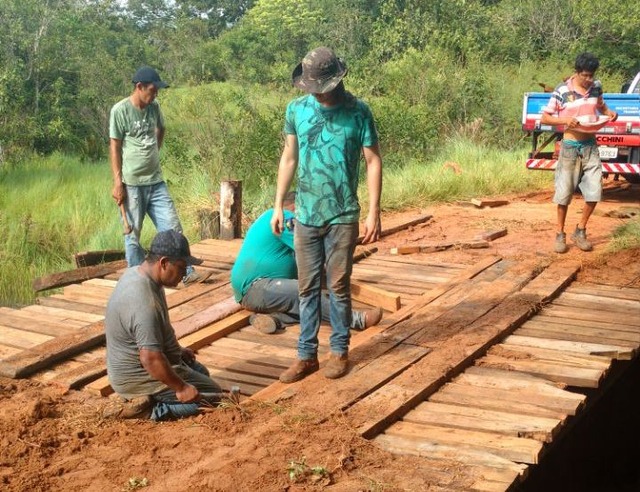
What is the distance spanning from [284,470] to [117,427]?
1.02 m

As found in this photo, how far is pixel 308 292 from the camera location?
4582mm

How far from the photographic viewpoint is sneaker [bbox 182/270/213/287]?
6695 mm

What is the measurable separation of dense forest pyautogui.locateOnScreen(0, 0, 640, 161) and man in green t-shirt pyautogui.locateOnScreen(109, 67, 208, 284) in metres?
8.74

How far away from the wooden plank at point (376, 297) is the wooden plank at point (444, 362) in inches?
27.1

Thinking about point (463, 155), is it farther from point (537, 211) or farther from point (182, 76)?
point (182, 76)

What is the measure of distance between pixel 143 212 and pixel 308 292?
96.9 inches

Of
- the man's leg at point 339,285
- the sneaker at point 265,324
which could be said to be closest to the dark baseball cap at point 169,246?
the man's leg at point 339,285

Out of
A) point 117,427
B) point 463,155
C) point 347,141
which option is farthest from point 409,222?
point 117,427

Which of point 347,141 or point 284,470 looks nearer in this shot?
point 284,470

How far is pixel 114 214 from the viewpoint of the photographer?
37.2 feet

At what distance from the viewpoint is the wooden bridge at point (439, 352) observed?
12.6ft

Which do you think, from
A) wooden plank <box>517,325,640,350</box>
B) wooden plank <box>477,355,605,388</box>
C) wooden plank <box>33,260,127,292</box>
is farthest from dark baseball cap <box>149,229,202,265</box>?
wooden plank <box>33,260,127,292</box>

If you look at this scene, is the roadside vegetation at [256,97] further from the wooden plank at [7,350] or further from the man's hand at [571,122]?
the wooden plank at [7,350]

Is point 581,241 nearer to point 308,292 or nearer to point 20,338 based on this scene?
point 308,292
